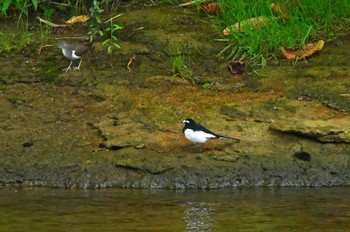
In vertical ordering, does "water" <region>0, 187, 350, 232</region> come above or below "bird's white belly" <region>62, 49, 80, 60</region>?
below

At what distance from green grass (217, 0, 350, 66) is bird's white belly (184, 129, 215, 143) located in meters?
1.80

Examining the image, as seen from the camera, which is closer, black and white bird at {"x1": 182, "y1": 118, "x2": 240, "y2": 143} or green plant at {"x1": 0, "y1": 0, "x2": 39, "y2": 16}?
black and white bird at {"x1": 182, "y1": 118, "x2": 240, "y2": 143}

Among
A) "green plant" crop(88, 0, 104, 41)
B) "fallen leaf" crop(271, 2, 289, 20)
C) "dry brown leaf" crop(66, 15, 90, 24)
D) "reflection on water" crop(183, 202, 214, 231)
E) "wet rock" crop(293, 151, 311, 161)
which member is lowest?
"wet rock" crop(293, 151, 311, 161)

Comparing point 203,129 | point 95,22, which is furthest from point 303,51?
point 95,22

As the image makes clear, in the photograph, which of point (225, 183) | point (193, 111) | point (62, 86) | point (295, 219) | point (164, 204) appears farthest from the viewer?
point (62, 86)

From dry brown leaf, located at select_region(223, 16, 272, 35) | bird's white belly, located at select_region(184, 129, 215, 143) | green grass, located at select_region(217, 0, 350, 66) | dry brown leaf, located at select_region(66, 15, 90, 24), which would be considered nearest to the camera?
bird's white belly, located at select_region(184, 129, 215, 143)

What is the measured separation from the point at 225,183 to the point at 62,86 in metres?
2.47

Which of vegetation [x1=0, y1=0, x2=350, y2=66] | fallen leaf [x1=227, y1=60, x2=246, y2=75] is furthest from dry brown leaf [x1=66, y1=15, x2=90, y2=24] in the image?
fallen leaf [x1=227, y1=60, x2=246, y2=75]

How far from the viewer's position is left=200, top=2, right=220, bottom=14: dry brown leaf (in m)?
12.4

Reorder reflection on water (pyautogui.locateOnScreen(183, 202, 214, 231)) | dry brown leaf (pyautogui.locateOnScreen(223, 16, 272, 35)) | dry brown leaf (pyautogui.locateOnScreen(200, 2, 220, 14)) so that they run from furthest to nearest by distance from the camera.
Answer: dry brown leaf (pyautogui.locateOnScreen(200, 2, 220, 14)) → dry brown leaf (pyautogui.locateOnScreen(223, 16, 272, 35)) → reflection on water (pyautogui.locateOnScreen(183, 202, 214, 231))

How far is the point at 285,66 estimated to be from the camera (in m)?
11.4

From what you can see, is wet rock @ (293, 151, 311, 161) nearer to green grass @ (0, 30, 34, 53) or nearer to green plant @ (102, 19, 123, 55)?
green plant @ (102, 19, 123, 55)

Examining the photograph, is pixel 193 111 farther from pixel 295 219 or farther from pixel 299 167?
pixel 295 219

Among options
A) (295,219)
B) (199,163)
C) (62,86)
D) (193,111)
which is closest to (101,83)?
(62,86)
